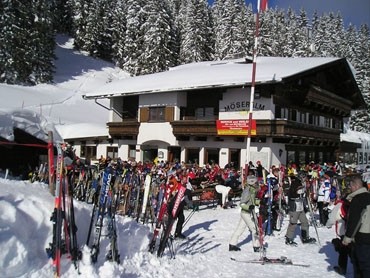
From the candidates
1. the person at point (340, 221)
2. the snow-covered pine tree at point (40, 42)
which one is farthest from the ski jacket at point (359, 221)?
the snow-covered pine tree at point (40, 42)

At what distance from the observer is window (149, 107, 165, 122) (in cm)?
2785

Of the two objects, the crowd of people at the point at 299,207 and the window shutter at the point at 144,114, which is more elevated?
the window shutter at the point at 144,114

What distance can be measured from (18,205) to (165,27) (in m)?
47.2

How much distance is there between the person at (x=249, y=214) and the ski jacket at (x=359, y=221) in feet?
10.1

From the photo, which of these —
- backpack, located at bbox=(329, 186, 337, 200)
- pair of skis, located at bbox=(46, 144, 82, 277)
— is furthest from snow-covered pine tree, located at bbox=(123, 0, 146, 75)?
A: pair of skis, located at bbox=(46, 144, 82, 277)

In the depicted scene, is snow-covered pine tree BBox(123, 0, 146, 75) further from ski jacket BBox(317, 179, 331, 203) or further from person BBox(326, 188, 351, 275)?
person BBox(326, 188, 351, 275)

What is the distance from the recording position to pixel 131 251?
7406 millimetres

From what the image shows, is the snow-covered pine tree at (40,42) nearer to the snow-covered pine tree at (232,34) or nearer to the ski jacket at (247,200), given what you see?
the snow-covered pine tree at (232,34)

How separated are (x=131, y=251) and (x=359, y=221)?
4016 millimetres

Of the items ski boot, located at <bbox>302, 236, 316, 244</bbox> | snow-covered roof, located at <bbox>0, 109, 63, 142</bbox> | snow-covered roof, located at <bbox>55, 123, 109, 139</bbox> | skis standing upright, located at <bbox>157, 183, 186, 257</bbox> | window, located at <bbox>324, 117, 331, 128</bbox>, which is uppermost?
window, located at <bbox>324, 117, 331, 128</bbox>

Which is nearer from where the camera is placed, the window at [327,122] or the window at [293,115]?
the window at [293,115]

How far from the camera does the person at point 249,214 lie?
870cm

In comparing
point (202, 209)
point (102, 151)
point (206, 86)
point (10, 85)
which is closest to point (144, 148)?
point (102, 151)

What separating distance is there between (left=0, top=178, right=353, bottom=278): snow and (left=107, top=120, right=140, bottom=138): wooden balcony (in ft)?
61.5
